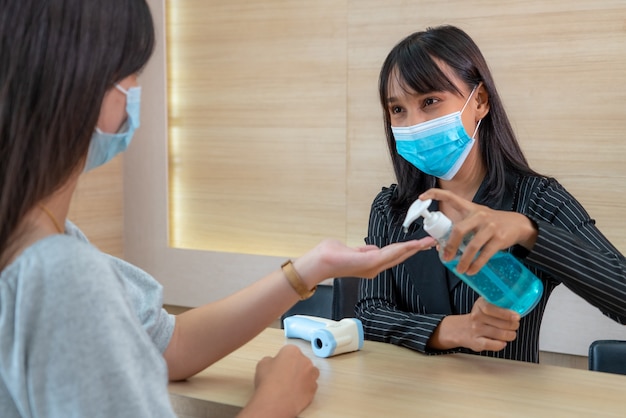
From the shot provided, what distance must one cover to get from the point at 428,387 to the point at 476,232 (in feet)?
0.98

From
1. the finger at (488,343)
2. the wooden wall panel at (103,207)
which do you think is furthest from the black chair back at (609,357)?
the wooden wall panel at (103,207)

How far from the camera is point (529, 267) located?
5.45 feet

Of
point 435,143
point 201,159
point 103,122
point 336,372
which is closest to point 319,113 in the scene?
point 201,159

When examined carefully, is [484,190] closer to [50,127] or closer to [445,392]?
[445,392]

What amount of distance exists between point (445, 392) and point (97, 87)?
80cm

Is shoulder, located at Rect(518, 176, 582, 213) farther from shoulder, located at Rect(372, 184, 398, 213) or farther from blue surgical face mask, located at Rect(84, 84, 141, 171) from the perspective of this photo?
blue surgical face mask, located at Rect(84, 84, 141, 171)

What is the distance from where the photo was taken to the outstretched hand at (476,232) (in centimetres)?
126

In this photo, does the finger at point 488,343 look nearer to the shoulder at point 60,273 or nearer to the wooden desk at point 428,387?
the wooden desk at point 428,387

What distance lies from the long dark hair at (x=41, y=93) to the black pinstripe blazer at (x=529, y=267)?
0.93 m

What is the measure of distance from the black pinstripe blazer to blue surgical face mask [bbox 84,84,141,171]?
805 mm

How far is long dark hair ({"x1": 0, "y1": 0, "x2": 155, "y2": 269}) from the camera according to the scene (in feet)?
2.91

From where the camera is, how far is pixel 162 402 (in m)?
0.94

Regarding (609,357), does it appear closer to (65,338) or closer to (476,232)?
(476,232)

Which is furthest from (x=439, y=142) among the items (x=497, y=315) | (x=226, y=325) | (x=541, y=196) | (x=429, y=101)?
(x=226, y=325)
